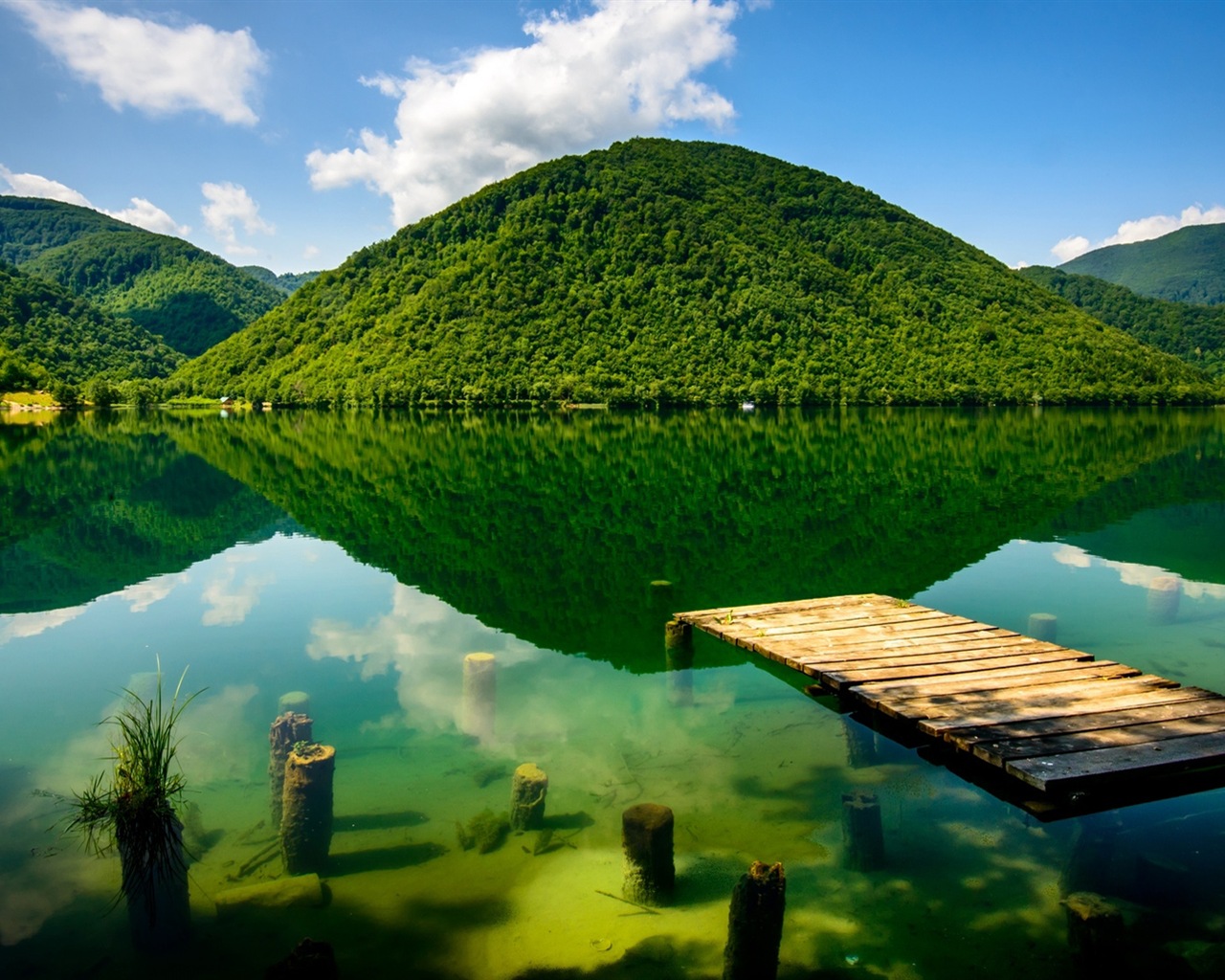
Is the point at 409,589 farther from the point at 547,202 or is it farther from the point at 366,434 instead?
the point at 547,202

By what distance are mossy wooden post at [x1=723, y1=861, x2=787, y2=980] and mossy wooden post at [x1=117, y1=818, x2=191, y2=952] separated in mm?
3698

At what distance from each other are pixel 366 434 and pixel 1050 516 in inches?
1806

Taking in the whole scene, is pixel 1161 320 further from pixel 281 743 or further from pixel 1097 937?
pixel 281 743

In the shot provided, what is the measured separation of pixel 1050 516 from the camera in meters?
22.6

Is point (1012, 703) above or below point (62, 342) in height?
below

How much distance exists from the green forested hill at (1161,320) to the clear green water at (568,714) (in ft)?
509

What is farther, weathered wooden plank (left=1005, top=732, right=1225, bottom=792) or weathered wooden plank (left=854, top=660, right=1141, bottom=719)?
weathered wooden plank (left=854, top=660, right=1141, bottom=719)

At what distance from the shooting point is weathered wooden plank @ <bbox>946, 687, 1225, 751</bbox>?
7.05 m

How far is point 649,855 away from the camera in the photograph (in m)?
5.93

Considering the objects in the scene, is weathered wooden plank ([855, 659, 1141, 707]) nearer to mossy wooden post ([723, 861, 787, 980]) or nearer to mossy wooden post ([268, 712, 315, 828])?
mossy wooden post ([723, 861, 787, 980])

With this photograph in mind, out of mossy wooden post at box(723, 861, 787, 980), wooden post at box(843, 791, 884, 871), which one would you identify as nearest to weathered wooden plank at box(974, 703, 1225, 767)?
wooden post at box(843, 791, 884, 871)

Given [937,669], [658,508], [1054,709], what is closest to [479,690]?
[937,669]

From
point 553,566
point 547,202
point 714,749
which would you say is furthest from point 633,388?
point 714,749

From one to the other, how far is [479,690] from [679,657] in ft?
9.11
